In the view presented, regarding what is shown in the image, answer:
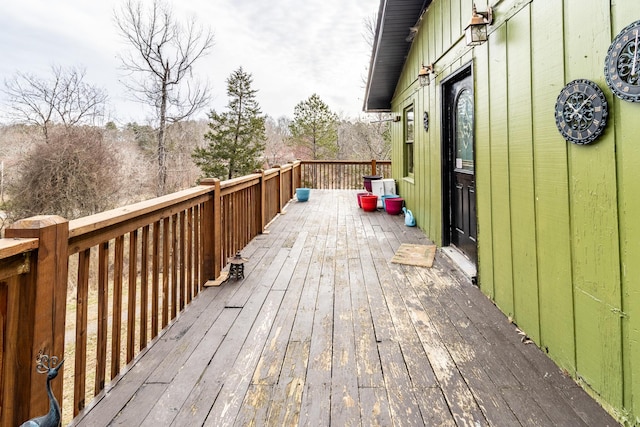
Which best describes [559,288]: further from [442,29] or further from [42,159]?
[42,159]

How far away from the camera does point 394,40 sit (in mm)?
5625

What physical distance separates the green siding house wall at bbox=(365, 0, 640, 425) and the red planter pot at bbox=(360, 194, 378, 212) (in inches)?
149

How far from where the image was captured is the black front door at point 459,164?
128 inches

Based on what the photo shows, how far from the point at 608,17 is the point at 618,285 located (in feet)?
3.54

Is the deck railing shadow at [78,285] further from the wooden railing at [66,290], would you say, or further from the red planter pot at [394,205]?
the red planter pot at [394,205]

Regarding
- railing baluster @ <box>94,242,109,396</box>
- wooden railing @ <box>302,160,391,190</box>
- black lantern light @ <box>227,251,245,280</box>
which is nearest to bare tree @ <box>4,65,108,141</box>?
wooden railing @ <box>302,160,391,190</box>

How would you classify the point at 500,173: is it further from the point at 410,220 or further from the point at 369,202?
the point at 369,202

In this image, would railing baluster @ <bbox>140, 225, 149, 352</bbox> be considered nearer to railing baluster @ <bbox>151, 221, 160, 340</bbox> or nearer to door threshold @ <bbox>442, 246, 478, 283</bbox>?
railing baluster @ <bbox>151, 221, 160, 340</bbox>

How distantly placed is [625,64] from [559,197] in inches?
26.8

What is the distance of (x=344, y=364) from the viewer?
1.80 m

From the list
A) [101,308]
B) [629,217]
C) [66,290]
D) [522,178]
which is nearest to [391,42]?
[522,178]

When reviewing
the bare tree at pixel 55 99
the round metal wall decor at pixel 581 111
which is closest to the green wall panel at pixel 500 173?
the round metal wall decor at pixel 581 111

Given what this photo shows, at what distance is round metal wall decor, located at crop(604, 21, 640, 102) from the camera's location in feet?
4.05

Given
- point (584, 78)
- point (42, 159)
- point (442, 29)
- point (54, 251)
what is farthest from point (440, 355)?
point (42, 159)
